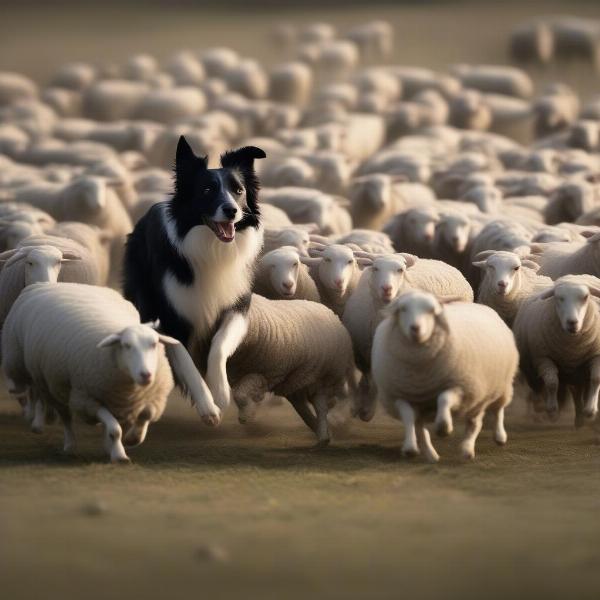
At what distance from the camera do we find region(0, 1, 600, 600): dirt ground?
18.3ft

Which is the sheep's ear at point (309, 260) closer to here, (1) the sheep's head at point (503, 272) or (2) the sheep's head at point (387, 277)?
(2) the sheep's head at point (387, 277)

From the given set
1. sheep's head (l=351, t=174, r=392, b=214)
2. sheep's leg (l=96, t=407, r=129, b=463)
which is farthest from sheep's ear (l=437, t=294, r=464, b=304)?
sheep's head (l=351, t=174, r=392, b=214)

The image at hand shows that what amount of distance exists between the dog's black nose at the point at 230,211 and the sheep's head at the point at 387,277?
1336mm

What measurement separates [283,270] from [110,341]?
2444mm

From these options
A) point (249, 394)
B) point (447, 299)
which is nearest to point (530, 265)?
point (447, 299)

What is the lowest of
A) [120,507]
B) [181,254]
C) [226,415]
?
[226,415]

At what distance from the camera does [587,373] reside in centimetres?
921

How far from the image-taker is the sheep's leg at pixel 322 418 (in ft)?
29.1

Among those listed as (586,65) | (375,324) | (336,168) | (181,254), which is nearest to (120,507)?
(181,254)

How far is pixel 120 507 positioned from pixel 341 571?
1380 millimetres

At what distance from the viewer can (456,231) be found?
12.4 m

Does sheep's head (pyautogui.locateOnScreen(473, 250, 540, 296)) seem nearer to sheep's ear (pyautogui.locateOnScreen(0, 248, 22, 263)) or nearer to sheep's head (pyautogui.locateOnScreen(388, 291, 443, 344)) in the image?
sheep's head (pyautogui.locateOnScreen(388, 291, 443, 344))

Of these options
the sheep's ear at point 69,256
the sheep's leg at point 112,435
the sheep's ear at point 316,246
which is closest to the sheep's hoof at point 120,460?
the sheep's leg at point 112,435

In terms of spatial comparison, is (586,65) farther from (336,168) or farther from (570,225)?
(570,225)
